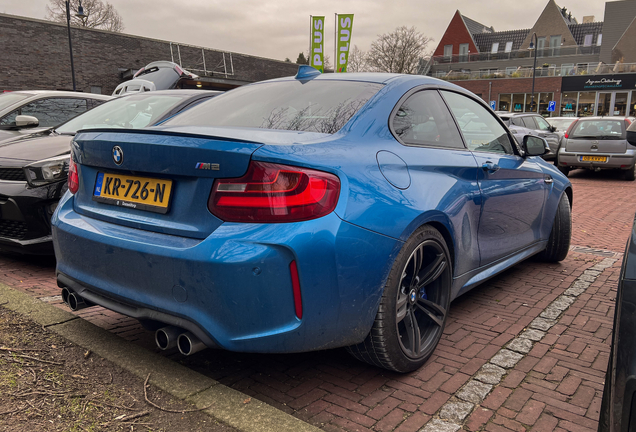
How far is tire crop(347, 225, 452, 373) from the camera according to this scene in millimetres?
2428

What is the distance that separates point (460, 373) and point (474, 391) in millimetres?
194

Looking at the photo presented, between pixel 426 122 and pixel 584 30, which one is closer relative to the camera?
pixel 426 122

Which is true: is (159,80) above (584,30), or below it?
below

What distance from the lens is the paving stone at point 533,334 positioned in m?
3.21

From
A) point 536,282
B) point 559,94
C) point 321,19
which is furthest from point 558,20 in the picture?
point 536,282

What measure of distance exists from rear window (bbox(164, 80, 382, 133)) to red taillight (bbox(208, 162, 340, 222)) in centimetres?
46

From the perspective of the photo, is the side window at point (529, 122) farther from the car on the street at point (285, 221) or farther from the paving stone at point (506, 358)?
the paving stone at point (506, 358)

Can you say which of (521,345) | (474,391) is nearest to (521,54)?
(521,345)

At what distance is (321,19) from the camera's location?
23.5 metres

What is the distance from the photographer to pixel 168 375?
2506mm

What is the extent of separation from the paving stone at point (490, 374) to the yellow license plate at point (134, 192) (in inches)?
69.7

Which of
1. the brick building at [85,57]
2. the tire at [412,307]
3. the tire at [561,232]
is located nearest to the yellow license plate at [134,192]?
the tire at [412,307]

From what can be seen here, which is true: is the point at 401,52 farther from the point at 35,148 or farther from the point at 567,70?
the point at 35,148

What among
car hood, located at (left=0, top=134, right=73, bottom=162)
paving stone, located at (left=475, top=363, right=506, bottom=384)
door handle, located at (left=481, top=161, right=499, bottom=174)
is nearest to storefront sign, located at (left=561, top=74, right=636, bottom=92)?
door handle, located at (left=481, top=161, right=499, bottom=174)
